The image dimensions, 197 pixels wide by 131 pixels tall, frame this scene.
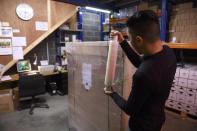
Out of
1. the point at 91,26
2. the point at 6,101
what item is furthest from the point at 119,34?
the point at 91,26

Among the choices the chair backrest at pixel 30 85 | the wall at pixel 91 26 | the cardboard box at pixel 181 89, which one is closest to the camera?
the cardboard box at pixel 181 89

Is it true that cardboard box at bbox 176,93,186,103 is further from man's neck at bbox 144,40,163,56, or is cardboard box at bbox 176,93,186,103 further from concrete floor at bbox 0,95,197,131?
concrete floor at bbox 0,95,197,131

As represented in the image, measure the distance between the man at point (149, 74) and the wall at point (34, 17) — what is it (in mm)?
3486

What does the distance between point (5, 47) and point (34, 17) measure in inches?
38.3

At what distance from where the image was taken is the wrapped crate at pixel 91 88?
59.0 inches

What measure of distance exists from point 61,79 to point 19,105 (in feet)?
4.06

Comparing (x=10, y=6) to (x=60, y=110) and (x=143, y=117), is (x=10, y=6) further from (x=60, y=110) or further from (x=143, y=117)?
(x=143, y=117)

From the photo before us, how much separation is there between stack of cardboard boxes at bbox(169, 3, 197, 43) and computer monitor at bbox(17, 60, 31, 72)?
329 cm

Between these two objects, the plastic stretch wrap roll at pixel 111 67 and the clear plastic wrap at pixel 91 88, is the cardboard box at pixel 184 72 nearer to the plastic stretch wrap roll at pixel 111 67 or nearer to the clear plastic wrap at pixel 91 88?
the clear plastic wrap at pixel 91 88

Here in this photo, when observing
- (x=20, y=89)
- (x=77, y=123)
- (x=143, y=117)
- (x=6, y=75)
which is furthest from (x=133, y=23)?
(x=6, y=75)

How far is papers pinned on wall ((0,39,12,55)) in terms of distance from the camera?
145 inches

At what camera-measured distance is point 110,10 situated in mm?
3826

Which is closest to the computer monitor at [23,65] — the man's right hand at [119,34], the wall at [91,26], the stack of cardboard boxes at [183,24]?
the wall at [91,26]

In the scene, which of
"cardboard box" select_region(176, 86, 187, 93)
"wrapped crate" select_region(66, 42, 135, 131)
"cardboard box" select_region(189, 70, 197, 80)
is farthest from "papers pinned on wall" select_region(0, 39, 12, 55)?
"cardboard box" select_region(189, 70, 197, 80)
